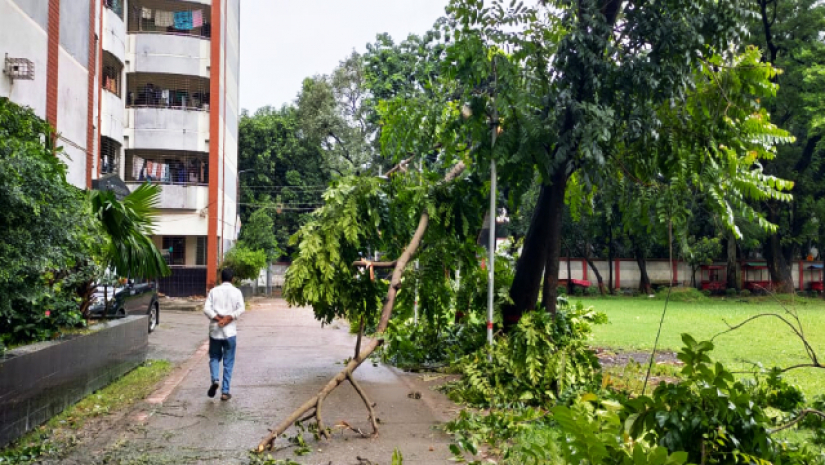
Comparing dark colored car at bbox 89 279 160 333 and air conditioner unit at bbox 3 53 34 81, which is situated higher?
air conditioner unit at bbox 3 53 34 81

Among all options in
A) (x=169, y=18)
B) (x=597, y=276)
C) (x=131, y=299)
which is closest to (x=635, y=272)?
(x=597, y=276)

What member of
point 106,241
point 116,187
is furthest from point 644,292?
point 106,241

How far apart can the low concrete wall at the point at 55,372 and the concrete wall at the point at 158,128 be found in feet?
83.4

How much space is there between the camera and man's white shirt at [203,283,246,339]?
1027cm

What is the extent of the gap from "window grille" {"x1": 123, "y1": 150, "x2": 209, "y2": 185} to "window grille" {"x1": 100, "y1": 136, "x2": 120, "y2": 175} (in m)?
1.97

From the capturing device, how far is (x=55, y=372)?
857 cm

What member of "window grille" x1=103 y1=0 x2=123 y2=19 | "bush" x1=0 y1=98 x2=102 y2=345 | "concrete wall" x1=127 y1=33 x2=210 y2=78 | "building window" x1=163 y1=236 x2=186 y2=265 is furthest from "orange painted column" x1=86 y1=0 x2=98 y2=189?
"building window" x1=163 y1=236 x2=186 y2=265

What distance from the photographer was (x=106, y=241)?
959 centimetres

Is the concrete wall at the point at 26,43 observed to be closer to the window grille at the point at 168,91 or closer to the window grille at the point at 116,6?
the window grille at the point at 116,6

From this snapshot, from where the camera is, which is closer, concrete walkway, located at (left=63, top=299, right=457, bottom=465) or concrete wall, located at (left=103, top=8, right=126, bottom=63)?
concrete walkway, located at (left=63, top=299, right=457, bottom=465)

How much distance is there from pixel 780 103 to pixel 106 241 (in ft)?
116

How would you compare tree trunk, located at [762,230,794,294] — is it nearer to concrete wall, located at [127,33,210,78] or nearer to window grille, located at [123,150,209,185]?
window grille, located at [123,150,209,185]

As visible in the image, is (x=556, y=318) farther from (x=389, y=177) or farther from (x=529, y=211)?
(x=529, y=211)

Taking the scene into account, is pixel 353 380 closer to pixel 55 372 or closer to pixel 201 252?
pixel 55 372
